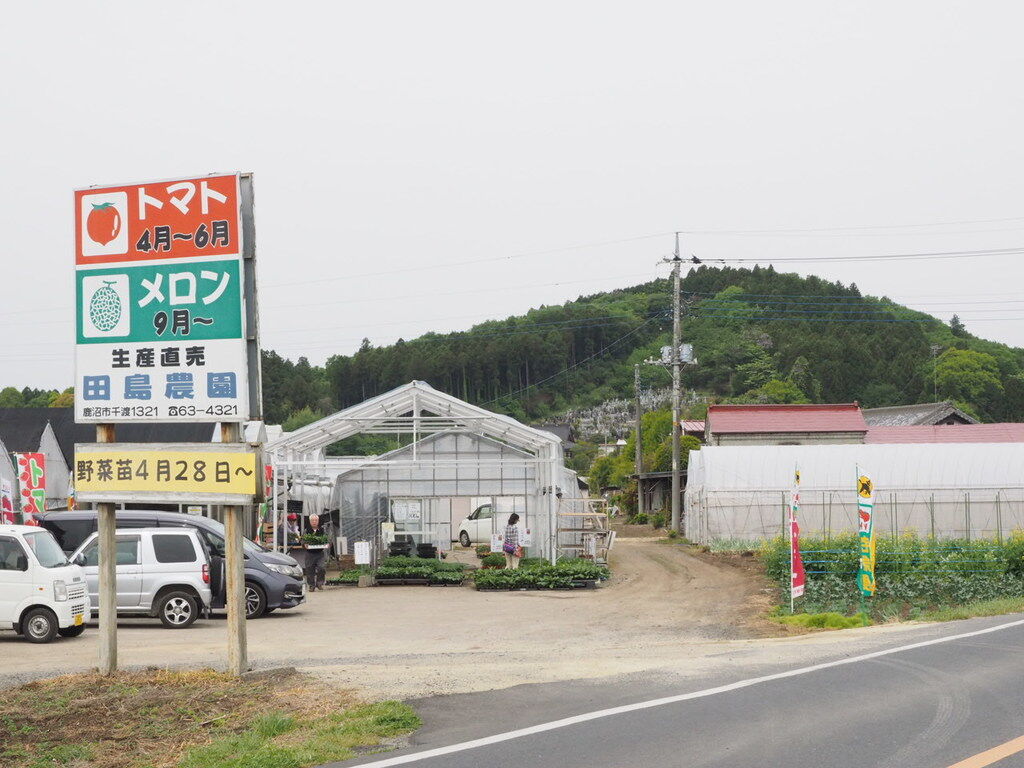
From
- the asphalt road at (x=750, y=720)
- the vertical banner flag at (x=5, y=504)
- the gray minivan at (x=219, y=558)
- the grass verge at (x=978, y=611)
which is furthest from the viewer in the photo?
the vertical banner flag at (x=5, y=504)

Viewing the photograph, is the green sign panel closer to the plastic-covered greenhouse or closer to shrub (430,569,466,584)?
shrub (430,569,466,584)

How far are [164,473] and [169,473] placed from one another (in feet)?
0.17

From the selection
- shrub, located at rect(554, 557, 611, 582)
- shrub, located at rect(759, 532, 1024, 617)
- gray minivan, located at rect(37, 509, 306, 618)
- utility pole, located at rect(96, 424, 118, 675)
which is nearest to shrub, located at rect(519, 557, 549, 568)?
shrub, located at rect(554, 557, 611, 582)

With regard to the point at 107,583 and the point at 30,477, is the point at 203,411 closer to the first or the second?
the point at 107,583

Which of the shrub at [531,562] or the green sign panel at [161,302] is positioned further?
the shrub at [531,562]

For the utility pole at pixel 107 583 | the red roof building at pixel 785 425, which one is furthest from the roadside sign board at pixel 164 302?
the red roof building at pixel 785 425

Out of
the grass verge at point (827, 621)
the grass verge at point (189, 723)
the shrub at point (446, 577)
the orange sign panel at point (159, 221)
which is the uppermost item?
the orange sign panel at point (159, 221)

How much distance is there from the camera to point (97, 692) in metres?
9.40

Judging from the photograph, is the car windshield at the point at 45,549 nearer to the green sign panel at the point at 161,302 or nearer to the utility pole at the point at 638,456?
the green sign panel at the point at 161,302

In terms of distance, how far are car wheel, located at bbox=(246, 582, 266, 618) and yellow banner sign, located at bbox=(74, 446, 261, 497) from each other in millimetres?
8384

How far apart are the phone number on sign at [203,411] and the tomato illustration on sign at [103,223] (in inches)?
71.3

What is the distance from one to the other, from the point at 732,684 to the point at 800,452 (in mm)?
26194

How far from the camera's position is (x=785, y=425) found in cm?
4641

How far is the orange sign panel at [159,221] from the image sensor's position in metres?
10.3
